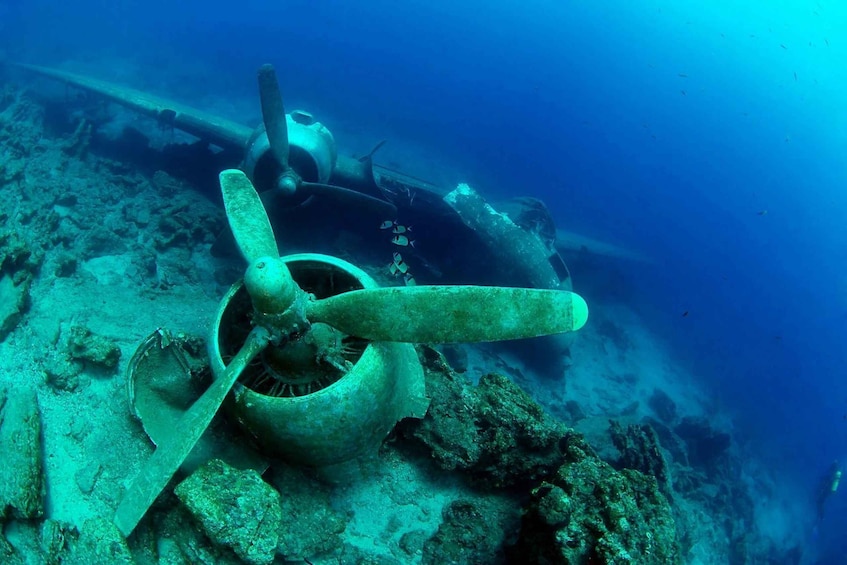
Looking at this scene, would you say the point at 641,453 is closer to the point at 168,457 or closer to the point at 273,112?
the point at 168,457

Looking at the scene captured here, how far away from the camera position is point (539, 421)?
4.96 m

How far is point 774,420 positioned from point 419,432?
2978 cm

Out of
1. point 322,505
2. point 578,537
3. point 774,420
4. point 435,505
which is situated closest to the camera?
point 578,537

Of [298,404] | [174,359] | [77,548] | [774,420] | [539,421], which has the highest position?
[298,404]

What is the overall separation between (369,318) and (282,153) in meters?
6.10

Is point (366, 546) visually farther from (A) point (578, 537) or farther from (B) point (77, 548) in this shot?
(B) point (77, 548)

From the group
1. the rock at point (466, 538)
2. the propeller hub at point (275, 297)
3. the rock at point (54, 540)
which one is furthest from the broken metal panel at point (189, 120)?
the rock at point (466, 538)

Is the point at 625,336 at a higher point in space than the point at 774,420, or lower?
higher

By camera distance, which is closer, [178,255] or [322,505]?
[322,505]

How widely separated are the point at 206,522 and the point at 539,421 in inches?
135

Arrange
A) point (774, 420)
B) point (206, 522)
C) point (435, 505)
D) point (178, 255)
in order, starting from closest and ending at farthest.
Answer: point (206, 522) < point (435, 505) < point (178, 255) < point (774, 420)

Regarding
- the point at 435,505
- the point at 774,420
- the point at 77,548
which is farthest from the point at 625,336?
the point at 77,548

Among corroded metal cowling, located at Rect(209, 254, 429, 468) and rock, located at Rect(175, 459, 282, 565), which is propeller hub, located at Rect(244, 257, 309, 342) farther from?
rock, located at Rect(175, 459, 282, 565)

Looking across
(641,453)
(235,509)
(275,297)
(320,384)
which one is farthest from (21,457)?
(641,453)
